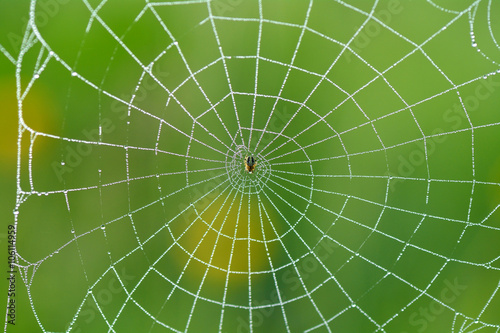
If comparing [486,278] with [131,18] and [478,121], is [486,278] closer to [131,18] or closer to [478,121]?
[478,121]

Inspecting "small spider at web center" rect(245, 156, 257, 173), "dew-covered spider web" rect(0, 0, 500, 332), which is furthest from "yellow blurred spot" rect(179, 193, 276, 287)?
"small spider at web center" rect(245, 156, 257, 173)

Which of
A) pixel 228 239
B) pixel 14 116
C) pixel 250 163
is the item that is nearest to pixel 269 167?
pixel 250 163

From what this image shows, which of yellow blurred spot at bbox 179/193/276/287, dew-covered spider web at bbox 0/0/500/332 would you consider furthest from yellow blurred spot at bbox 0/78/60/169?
yellow blurred spot at bbox 179/193/276/287

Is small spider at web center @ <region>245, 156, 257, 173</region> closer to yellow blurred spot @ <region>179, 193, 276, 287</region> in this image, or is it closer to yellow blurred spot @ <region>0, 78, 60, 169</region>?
yellow blurred spot @ <region>179, 193, 276, 287</region>

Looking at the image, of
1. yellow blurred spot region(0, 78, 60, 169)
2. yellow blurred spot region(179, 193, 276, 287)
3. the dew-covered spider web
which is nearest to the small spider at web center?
the dew-covered spider web

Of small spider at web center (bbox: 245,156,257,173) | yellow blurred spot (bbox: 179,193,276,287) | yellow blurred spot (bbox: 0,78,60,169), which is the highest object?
yellow blurred spot (bbox: 0,78,60,169)

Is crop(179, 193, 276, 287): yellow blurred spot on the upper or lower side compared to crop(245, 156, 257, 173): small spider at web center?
lower

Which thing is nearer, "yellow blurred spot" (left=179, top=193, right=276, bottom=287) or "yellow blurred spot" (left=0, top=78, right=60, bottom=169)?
"yellow blurred spot" (left=0, top=78, right=60, bottom=169)

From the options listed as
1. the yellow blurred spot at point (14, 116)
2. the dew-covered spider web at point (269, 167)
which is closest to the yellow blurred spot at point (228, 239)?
the dew-covered spider web at point (269, 167)

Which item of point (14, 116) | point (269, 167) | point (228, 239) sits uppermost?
point (14, 116)

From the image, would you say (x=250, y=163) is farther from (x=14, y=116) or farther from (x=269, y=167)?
(x=14, y=116)
